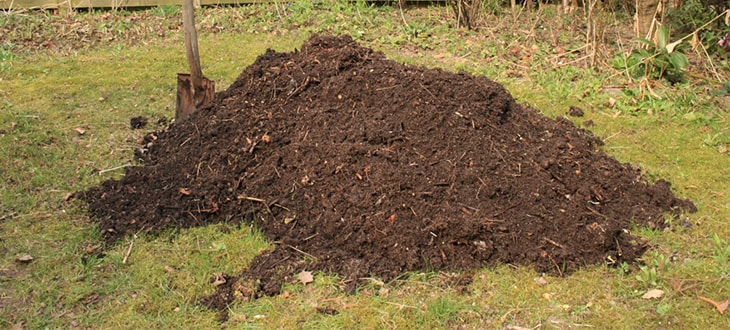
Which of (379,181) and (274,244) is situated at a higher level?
(379,181)

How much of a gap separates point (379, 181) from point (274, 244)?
73cm

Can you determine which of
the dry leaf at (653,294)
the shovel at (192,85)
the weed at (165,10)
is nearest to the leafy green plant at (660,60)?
the dry leaf at (653,294)

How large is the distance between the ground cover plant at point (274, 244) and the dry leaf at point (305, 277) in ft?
0.04

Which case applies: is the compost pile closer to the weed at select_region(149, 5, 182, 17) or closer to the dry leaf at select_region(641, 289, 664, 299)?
the dry leaf at select_region(641, 289, 664, 299)

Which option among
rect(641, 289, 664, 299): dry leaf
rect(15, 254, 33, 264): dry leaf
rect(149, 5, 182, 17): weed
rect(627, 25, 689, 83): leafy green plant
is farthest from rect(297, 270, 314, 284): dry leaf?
rect(149, 5, 182, 17): weed

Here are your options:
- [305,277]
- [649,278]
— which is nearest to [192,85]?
[305,277]

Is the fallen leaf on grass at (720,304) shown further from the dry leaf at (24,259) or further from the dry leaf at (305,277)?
the dry leaf at (24,259)

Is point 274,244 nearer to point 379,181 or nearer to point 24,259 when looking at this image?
point 379,181

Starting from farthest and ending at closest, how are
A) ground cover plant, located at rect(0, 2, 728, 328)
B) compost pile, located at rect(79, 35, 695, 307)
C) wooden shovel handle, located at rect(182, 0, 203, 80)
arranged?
wooden shovel handle, located at rect(182, 0, 203, 80), compost pile, located at rect(79, 35, 695, 307), ground cover plant, located at rect(0, 2, 728, 328)

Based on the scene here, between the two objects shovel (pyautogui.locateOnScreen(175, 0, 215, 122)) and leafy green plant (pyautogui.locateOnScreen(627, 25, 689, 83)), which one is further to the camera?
leafy green plant (pyautogui.locateOnScreen(627, 25, 689, 83))

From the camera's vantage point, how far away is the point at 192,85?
5168 mm

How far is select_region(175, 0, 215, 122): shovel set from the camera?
Result: 502cm

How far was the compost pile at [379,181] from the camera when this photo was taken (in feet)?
12.9

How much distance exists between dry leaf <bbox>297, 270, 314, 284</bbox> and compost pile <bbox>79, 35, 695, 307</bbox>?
54 mm
